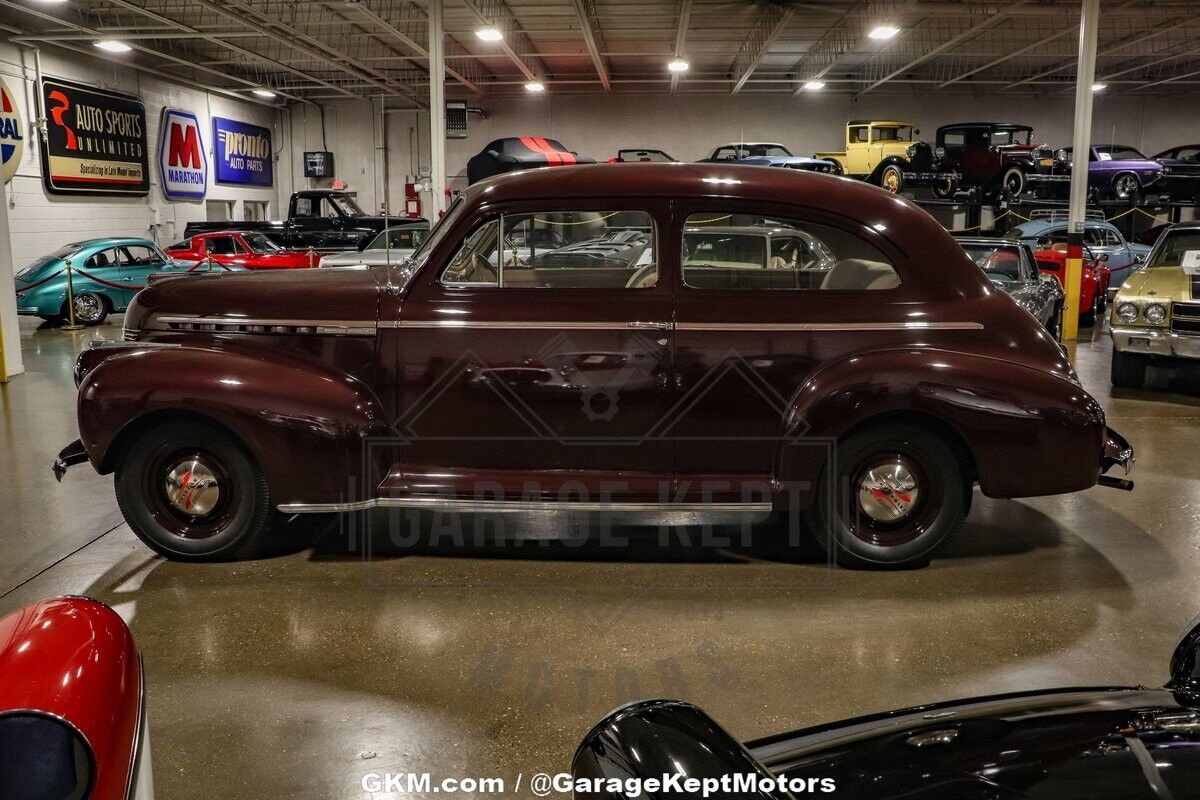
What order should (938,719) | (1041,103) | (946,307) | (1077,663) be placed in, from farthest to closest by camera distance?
(1041,103), (946,307), (1077,663), (938,719)

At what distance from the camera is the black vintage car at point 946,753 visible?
144 cm

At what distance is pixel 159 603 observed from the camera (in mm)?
4055

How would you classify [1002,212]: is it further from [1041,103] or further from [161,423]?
[161,423]

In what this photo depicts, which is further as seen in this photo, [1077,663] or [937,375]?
[937,375]

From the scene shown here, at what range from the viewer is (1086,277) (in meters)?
14.1

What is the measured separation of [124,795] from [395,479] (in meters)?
2.91

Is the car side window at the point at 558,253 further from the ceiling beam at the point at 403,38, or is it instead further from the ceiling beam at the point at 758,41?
the ceiling beam at the point at 758,41

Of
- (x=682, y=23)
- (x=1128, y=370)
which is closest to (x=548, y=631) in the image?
(x=1128, y=370)

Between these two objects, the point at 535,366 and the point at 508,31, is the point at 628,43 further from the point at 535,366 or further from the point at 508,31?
the point at 535,366

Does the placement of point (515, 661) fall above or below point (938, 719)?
below

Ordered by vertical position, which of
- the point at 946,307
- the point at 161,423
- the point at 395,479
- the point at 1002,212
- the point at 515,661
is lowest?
the point at 515,661

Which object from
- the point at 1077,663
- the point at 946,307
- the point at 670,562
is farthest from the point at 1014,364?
the point at 670,562

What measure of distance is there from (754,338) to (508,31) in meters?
17.4

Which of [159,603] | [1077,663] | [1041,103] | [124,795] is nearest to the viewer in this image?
[124,795]
